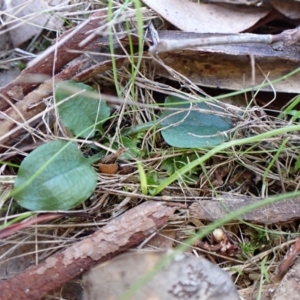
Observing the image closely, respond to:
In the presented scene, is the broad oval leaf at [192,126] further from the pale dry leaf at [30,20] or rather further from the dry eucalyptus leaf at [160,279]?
the pale dry leaf at [30,20]

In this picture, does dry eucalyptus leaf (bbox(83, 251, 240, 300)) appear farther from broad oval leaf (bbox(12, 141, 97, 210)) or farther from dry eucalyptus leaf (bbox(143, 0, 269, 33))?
dry eucalyptus leaf (bbox(143, 0, 269, 33))

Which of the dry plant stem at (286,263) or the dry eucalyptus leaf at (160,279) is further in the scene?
the dry plant stem at (286,263)

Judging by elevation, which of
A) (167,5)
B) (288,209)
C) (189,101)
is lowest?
(288,209)

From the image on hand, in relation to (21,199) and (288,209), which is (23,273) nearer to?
(21,199)

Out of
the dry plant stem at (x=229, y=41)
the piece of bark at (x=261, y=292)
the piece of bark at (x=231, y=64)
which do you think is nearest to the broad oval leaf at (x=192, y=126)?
the piece of bark at (x=231, y=64)

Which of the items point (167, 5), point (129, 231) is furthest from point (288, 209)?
point (167, 5)
